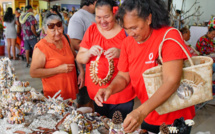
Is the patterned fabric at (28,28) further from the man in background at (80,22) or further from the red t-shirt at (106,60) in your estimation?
the red t-shirt at (106,60)

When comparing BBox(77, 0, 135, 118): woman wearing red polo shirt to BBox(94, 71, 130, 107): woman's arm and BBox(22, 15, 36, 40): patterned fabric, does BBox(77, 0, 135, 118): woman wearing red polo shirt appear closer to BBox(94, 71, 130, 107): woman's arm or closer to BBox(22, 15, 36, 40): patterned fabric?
BBox(94, 71, 130, 107): woman's arm

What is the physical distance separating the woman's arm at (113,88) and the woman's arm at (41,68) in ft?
2.12

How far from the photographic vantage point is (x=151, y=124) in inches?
57.1

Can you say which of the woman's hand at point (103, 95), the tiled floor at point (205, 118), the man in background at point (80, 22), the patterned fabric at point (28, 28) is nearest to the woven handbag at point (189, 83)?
the woman's hand at point (103, 95)

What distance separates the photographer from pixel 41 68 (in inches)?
77.4

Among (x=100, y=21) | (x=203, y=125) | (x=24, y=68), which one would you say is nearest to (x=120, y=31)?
(x=100, y=21)

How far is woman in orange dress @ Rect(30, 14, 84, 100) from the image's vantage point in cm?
195

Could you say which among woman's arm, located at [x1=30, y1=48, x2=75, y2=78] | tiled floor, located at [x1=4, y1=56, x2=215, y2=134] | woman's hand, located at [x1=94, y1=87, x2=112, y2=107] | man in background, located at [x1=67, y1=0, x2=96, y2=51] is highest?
man in background, located at [x1=67, y1=0, x2=96, y2=51]

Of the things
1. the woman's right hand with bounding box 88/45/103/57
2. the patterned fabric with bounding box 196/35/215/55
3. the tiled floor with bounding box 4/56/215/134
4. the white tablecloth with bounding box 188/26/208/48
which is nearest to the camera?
the woman's right hand with bounding box 88/45/103/57

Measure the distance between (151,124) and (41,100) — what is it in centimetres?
93

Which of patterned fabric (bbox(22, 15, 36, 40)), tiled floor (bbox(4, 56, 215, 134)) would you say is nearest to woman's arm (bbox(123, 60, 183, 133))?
tiled floor (bbox(4, 56, 215, 134))

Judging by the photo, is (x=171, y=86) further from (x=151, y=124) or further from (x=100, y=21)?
(x=100, y=21)

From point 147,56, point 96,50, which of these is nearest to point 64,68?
point 96,50

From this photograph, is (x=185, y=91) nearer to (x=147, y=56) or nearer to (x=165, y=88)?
(x=165, y=88)
